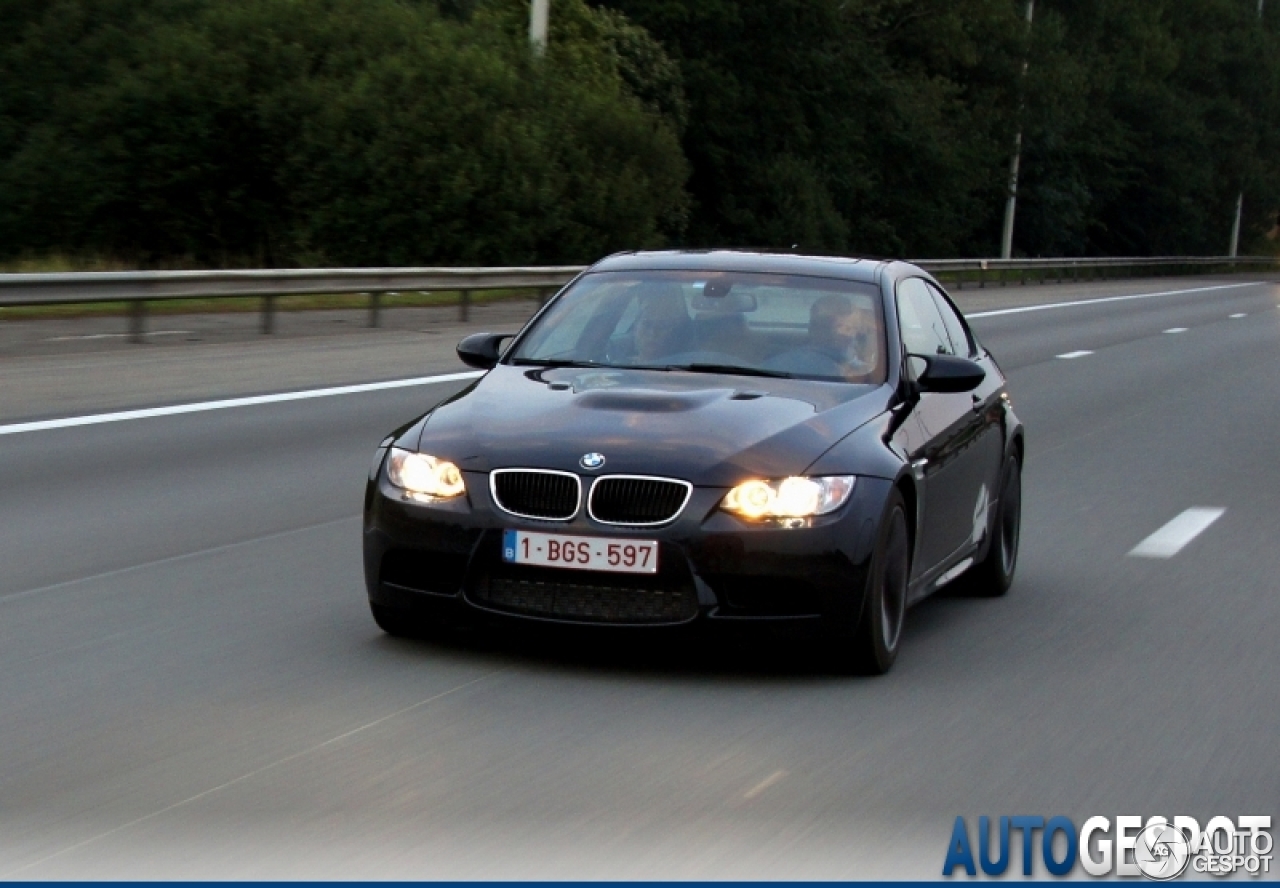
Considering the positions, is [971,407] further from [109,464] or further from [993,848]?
Result: [109,464]

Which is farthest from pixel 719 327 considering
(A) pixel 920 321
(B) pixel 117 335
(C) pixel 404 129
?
(C) pixel 404 129

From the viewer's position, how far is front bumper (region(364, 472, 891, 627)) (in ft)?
22.4

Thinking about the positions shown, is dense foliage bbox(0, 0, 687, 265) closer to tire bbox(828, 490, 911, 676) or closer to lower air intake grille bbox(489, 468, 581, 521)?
tire bbox(828, 490, 911, 676)

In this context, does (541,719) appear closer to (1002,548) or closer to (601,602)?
(601,602)

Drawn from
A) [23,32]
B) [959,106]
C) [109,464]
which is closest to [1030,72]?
[959,106]

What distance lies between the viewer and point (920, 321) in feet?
29.0

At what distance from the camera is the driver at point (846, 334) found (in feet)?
26.5

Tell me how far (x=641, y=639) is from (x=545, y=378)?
1225 millimetres

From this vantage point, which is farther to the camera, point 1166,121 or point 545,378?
point 1166,121

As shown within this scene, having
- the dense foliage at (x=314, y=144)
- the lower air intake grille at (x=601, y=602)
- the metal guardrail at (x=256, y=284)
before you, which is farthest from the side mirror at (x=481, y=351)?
the dense foliage at (x=314, y=144)

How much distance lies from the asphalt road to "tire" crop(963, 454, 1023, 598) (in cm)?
14

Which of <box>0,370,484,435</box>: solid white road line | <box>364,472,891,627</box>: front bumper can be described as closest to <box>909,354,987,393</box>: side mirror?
<box>364,472,891,627</box>: front bumper

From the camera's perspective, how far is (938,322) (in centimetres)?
924

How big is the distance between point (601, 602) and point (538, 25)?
32792mm
